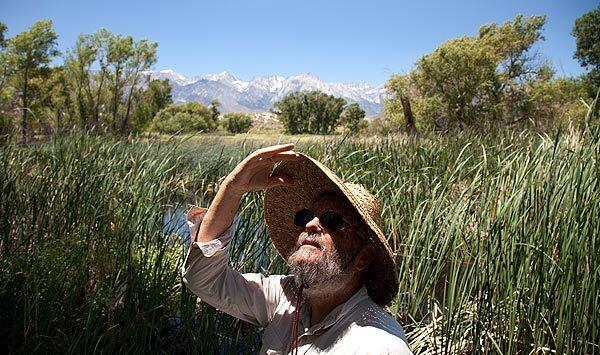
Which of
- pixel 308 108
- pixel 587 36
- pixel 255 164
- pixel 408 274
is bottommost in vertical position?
pixel 408 274

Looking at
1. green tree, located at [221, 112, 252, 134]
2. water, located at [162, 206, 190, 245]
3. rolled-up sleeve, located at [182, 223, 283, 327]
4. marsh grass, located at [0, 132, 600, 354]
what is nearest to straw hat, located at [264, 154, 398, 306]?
rolled-up sleeve, located at [182, 223, 283, 327]

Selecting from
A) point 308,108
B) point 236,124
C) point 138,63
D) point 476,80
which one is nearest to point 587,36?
point 476,80

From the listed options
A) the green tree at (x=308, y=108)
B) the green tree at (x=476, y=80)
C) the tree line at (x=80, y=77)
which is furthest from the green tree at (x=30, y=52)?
the green tree at (x=308, y=108)

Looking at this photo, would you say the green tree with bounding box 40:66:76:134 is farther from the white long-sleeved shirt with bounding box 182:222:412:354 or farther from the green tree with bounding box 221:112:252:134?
the green tree with bounding box 221:112:252:134

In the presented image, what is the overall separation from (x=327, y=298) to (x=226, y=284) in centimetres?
36

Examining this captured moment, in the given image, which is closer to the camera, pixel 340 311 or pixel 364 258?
pixel 340 311

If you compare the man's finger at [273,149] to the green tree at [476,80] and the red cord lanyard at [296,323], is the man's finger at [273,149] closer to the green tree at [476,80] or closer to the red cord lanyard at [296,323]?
the red cord lanyard at [296,323]

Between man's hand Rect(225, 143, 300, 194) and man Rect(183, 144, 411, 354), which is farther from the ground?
man's hand Rect(225, 143, 300, 194)

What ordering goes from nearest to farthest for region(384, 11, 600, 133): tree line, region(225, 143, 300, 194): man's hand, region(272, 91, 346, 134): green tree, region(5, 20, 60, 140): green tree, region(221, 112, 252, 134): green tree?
region(225, 143, 300, 194): man's hand → region(384, 11, 600, 133): tree line → region(5, 20, 60, 140): green tree → region(272, 91, 346, 134): green tree → region(221, 112, 252, 134): green tree

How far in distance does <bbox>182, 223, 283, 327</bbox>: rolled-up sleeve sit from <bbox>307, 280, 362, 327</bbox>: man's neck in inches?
6.4

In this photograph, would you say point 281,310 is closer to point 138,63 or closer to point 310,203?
point 310,203

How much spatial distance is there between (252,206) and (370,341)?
4.88ft

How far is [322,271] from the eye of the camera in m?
1.50

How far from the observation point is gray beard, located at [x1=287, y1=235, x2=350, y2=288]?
150 centimetres
